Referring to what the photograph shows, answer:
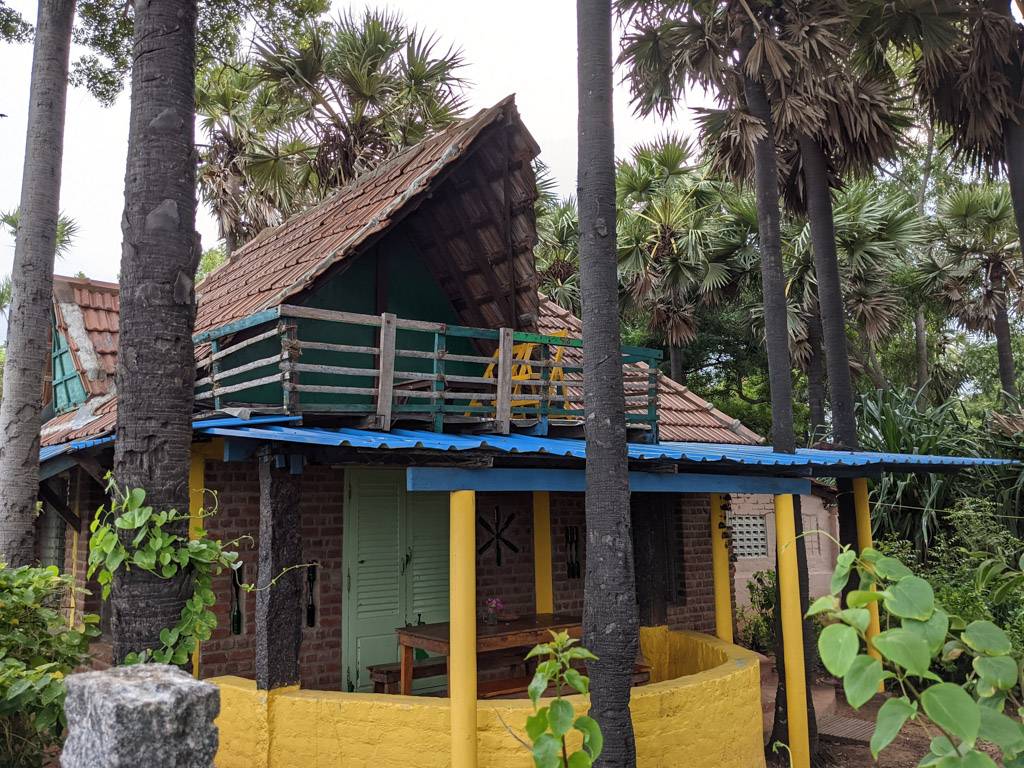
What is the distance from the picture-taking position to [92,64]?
9.70 meters

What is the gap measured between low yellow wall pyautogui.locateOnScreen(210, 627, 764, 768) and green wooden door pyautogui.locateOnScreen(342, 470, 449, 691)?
2.18 meters

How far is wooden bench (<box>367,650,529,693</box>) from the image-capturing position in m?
7.76

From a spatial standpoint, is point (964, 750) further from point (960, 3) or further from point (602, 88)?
point (960, 3)

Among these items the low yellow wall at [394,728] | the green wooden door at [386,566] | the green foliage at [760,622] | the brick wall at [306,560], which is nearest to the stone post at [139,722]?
the low yellow wall at [394,728]

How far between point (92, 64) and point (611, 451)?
8.49m

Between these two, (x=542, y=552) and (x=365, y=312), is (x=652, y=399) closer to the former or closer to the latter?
(x=542, y=552)

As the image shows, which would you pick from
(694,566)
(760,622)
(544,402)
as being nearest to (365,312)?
(544,402)

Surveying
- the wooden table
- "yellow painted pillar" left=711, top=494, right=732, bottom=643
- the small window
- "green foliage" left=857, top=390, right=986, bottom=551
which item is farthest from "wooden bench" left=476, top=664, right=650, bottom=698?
the small window

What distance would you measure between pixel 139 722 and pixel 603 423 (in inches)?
136

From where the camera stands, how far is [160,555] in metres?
3.94

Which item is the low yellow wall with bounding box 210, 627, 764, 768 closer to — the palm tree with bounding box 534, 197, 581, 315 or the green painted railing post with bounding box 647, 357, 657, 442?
the green painted railing post with bounding box 647, 357, 657, 442

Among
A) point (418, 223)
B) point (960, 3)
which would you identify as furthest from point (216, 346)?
point (960, 3)

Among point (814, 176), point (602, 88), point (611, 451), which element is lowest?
point (611, 451)

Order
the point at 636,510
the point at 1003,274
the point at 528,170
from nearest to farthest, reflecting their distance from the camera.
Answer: the point at 528,170 < the point at 636,510 < the point at 1003,274
